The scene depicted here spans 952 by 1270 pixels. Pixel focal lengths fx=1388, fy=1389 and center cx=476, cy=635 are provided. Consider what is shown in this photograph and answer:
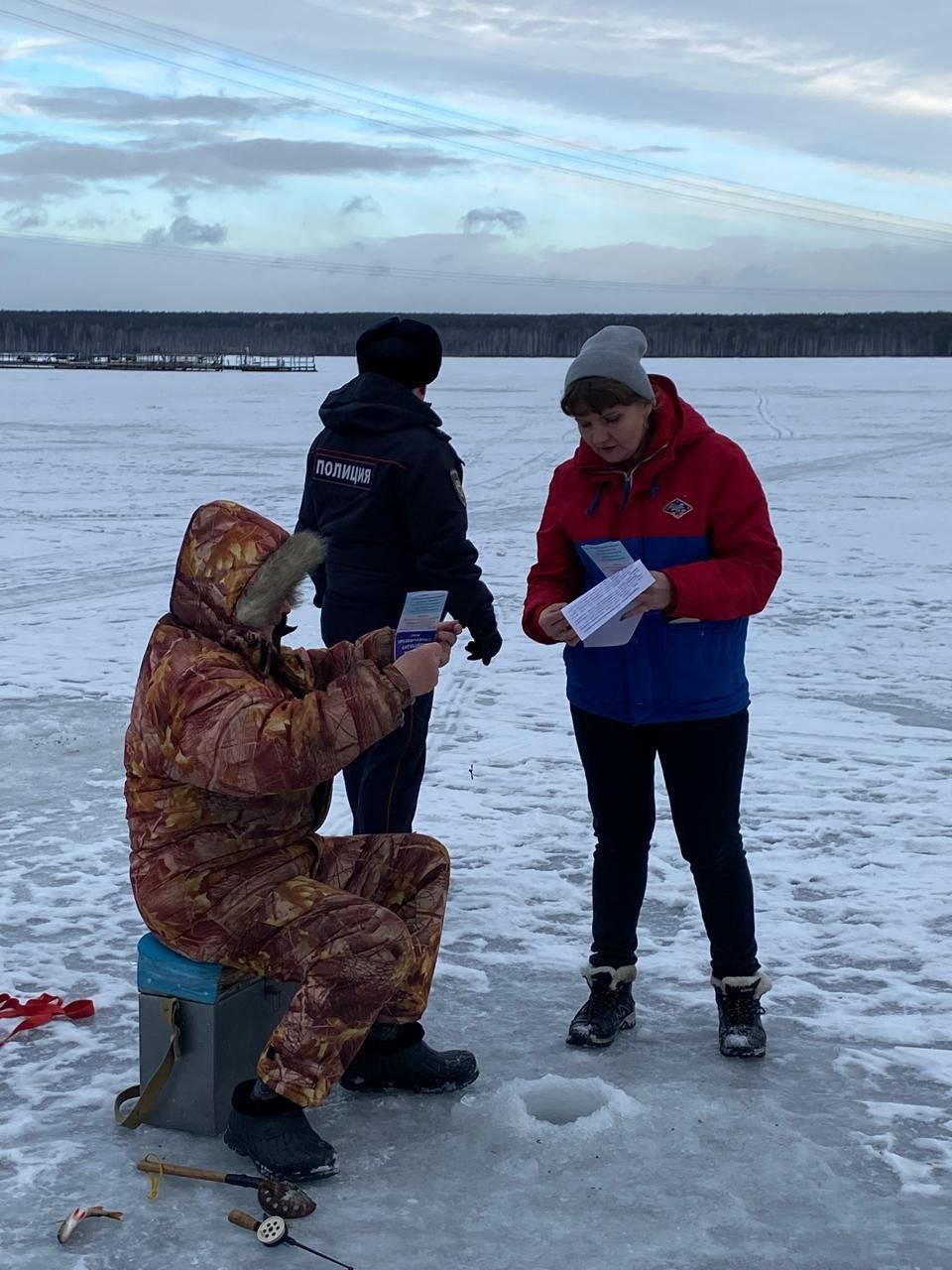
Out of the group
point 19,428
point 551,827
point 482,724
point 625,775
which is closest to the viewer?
point 625,775

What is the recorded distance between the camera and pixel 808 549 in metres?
11.6

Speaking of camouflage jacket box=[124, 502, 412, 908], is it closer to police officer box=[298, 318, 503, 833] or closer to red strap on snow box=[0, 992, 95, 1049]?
red strap on snow box=[0, 992, 95, 1049]

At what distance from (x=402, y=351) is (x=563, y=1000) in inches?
73.9

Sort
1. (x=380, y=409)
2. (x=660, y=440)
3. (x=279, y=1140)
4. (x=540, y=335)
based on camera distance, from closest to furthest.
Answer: (x=279, y=1140), (x=660, y=440), (x=380, y=409), (x=540, y=335)

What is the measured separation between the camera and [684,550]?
3.40 m

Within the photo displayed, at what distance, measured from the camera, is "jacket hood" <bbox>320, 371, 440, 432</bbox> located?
155 inches

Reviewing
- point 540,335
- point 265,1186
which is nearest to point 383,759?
point 265,1186

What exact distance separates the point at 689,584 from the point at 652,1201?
1.36 meters

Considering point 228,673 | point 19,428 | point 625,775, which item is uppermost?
point 228,673

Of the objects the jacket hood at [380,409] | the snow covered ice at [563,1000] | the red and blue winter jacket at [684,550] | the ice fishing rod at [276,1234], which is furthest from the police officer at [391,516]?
the ice fishing rod at [276,1234]

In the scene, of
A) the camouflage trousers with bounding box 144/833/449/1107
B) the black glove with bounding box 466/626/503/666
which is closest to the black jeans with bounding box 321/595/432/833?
the black glove with bounding box 466/626/503/666

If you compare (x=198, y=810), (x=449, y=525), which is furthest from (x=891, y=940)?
(x=198, y=810)

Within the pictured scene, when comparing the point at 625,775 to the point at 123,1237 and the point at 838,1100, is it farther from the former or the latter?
the point at 123,1237

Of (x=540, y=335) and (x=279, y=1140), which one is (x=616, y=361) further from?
(x=540, y=335)
